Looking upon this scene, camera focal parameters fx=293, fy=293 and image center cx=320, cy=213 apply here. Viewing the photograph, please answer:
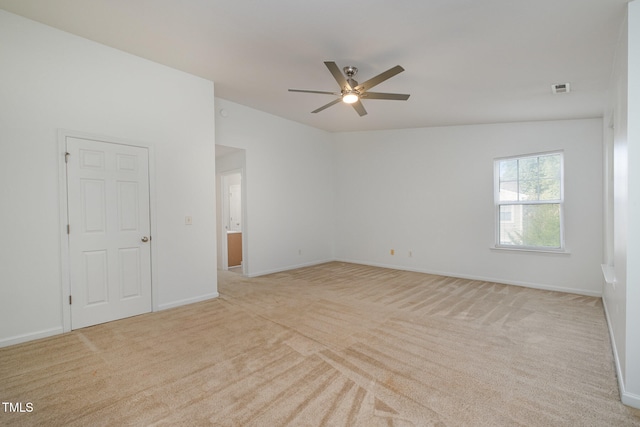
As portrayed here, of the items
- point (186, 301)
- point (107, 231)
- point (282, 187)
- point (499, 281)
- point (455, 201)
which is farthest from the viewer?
point (282, 187)

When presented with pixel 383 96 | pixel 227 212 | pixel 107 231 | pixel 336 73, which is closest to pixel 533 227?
pixel 383 96

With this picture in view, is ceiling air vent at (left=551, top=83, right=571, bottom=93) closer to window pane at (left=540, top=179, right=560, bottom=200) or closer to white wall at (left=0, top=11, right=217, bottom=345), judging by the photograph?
window pane at (left=540, top=179, right=560, bottom=200)

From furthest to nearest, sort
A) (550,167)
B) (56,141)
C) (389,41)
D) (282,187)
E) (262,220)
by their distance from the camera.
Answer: (282,187), (262,220), (550,167), (56,141), (389,41)

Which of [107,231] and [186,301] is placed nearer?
[107,231]

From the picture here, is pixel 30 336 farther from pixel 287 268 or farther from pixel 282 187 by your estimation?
pixel 282 187

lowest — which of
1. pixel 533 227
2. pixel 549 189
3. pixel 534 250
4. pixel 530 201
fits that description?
pixel 534 250

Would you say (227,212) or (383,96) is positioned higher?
(383,96)

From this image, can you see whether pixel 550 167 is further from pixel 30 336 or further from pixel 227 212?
pixel 30 336

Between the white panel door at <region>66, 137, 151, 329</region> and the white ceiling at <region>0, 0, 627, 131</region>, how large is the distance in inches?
50.4

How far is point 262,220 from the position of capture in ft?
18.8

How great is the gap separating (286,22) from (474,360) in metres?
3.38

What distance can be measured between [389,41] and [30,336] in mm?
4481

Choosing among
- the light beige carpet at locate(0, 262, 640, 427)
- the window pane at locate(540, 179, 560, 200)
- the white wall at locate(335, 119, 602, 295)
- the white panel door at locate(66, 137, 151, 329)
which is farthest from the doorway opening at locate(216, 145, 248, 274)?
the window pane at locate(540, 179, 560, 200)

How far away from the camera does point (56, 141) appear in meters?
2.98
